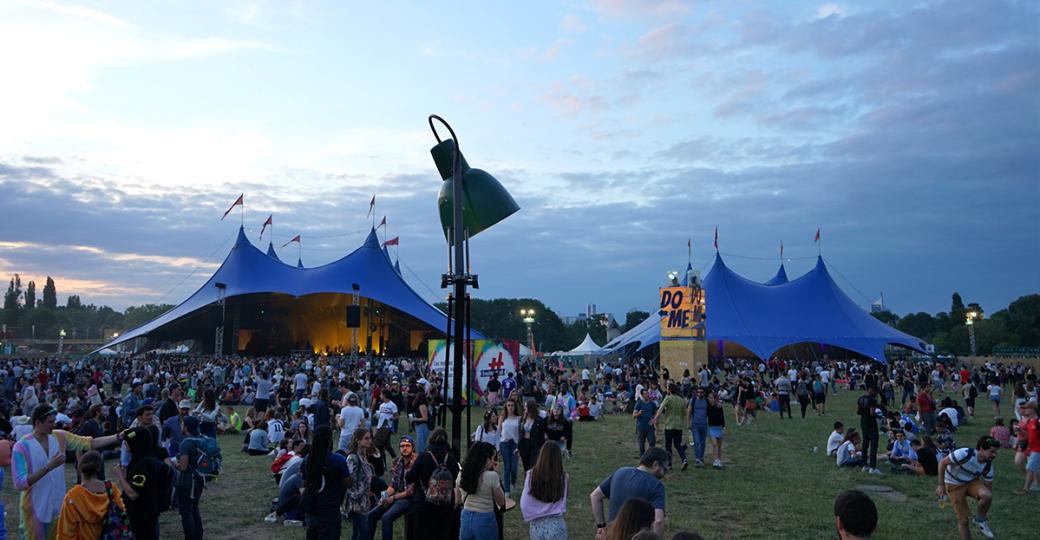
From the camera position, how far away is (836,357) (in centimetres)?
4084

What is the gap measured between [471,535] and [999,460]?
11.2m

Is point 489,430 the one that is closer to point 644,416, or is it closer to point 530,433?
point 530,433

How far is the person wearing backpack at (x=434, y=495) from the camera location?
4898 mm

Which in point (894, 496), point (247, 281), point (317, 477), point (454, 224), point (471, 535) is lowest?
point (894, 496)

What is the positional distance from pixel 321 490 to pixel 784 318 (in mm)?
33791

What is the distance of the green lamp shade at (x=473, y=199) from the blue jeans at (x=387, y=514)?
214cm

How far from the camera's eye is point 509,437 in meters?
8.43

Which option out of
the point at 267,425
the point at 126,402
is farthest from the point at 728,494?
the point at 126,402

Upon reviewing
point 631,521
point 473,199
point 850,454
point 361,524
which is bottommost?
point 850,454

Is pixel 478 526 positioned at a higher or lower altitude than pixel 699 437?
higher

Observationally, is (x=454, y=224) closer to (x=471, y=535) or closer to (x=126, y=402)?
(x=471, y=535)

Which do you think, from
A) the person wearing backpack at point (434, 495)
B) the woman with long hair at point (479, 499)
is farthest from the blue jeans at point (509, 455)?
the woman with long hair at point (479, 499)

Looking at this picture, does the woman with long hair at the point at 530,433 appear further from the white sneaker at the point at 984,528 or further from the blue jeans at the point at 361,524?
the white sneaker at the point at 984,528

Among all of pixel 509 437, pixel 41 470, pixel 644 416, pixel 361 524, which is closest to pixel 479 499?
pixel 361 524
